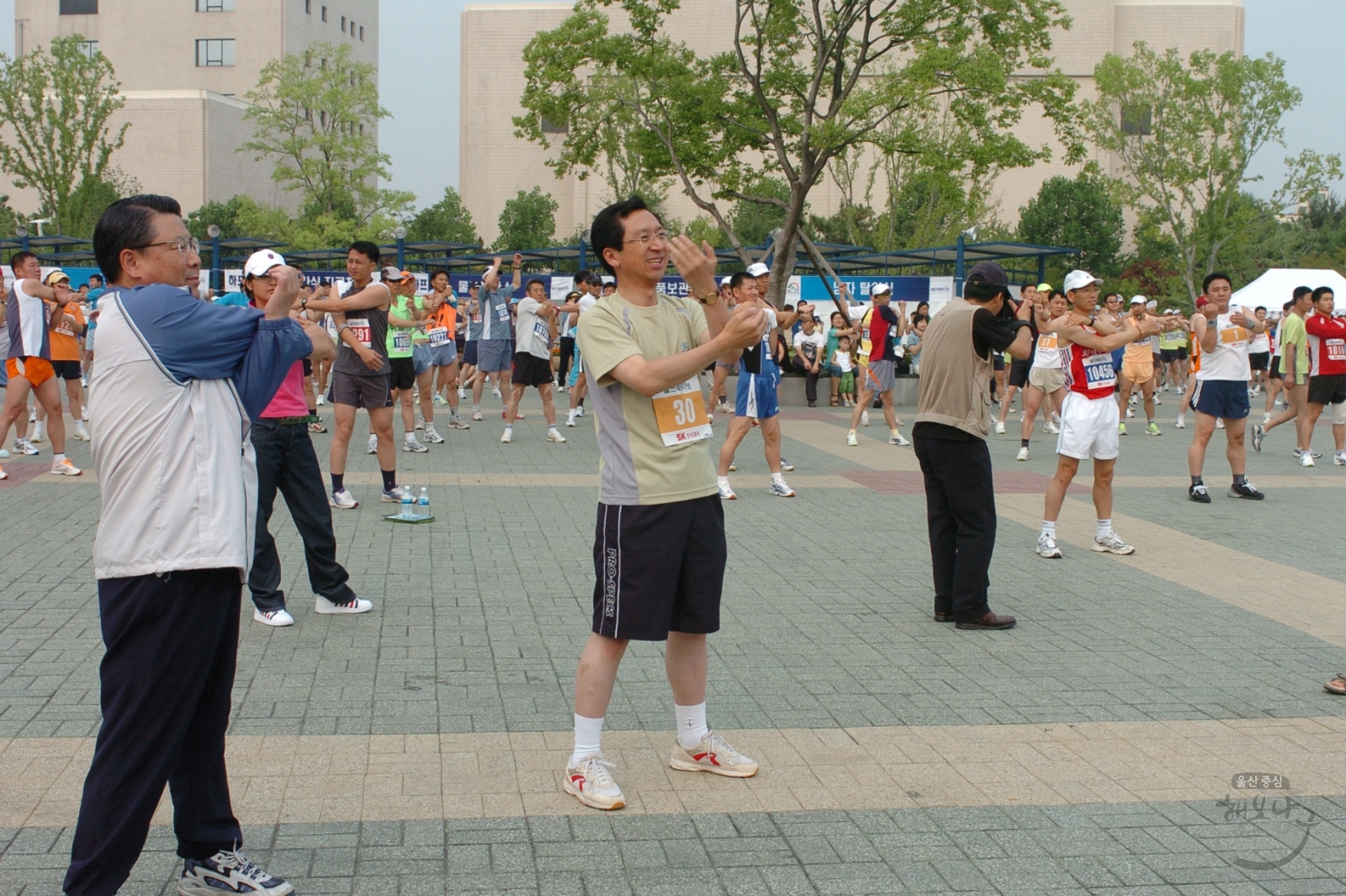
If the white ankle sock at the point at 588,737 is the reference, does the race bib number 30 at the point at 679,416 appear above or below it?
above

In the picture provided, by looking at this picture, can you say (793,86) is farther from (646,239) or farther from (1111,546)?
(646,239)

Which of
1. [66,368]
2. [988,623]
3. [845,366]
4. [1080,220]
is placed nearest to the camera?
[988,623]

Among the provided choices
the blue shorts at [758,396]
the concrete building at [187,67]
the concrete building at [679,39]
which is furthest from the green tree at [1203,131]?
the concrete building at [187,67]

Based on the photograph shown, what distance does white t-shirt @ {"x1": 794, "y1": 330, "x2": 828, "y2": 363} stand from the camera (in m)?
21.3

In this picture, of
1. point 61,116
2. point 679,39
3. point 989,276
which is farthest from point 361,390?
point 679,39

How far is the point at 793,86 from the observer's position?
908 inches

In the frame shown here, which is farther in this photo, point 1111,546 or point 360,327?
point 360,327

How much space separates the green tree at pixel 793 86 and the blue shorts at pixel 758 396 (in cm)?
1142

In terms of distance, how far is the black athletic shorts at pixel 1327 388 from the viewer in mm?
13250

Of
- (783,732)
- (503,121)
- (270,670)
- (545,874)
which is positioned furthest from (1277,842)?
(503,121)

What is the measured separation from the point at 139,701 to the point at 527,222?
5554cm

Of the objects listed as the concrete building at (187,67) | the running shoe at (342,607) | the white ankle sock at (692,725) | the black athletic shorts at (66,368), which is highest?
the concrete building at (187,67)

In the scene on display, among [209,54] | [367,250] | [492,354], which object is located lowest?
[492,354]

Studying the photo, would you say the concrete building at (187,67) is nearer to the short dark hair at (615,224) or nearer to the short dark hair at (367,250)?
the short dark hair at (367,250)
